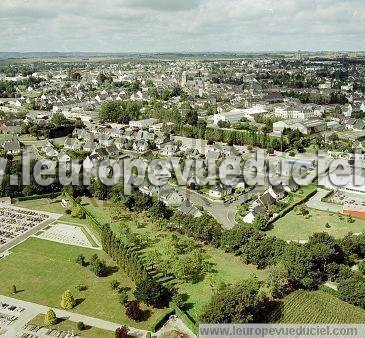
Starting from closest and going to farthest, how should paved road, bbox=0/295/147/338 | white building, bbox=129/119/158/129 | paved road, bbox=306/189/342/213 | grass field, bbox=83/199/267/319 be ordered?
paved road, bbox=0/295/147/338, grass field, bbox=83/199/267/319, paved road, bbox=306/189/342/213, white building, bbox=129/119/158/129

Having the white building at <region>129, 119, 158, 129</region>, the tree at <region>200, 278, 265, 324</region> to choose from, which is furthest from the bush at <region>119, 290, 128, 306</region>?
the white building at <region>129, 119, 158, 129</region>

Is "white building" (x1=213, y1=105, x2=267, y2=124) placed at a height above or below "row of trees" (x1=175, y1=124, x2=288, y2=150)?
above

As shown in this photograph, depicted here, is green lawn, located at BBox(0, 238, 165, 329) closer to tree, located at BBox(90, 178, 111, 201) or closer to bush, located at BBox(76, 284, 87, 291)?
bush, located at BBox(76, 284, 87, 291)

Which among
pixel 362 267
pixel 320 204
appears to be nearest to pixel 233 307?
pixel 362 267

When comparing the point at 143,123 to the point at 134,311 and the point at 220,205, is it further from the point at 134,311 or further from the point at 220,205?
the point at 134,311

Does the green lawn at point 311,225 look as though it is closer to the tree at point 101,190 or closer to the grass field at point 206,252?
the grass field at point 206,252

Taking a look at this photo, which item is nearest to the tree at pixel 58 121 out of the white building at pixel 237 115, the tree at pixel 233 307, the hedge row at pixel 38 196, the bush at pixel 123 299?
the white building at pixel 237 115

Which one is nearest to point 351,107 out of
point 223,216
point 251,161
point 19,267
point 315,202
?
point 251,161
